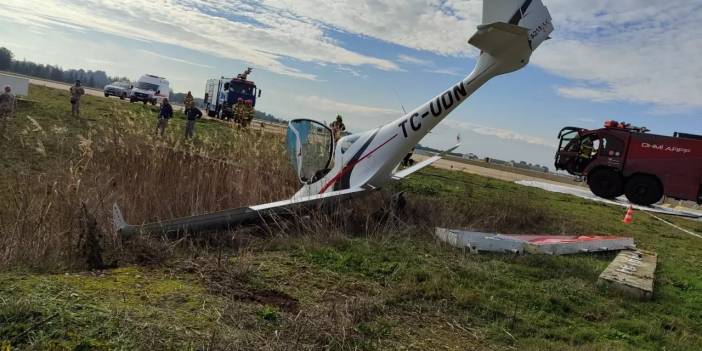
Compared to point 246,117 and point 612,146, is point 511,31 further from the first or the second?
point 612,146

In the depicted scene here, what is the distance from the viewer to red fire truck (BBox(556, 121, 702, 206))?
16.9 meters

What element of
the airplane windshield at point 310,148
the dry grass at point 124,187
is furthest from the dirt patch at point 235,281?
the airplane windshield at point 310,148

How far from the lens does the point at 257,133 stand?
10.7m

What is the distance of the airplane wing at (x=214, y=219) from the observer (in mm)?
4969

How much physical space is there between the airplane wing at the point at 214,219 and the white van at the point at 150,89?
1394 inches

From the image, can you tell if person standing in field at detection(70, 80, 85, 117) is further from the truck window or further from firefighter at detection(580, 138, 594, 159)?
the truck window

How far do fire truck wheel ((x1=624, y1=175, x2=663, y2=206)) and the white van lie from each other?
32.6 m

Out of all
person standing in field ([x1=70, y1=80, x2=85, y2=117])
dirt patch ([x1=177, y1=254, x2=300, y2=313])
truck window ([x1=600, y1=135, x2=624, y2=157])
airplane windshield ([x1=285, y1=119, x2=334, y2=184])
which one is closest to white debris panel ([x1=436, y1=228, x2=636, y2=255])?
airplane windshield ([x1=285, y1=119, x2=334, y2=184])

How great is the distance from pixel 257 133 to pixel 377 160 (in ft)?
11.2

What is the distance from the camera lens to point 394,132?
27.5 ft

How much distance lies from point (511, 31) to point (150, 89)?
37782 mm

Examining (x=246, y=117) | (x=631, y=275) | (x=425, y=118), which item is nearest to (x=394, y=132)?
(x=425, y=118)

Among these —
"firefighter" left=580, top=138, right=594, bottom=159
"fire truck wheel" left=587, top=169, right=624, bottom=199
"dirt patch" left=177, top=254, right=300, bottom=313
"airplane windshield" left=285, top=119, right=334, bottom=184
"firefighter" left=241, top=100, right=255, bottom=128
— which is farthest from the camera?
"firefighter" left=580, top=138, right=594, bottom=159

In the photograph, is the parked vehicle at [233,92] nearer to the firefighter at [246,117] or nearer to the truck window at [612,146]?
the firefighter at [246,117]
